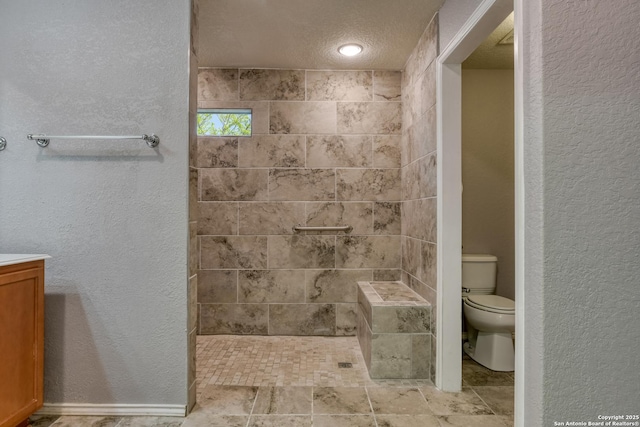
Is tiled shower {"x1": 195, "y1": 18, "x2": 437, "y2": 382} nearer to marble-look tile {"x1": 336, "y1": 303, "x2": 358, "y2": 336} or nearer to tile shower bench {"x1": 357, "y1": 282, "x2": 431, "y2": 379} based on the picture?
marble-look tile {"x1": 336, "y1": 303, "x2": 358, "y2": 336}

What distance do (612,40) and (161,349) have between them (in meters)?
2.34

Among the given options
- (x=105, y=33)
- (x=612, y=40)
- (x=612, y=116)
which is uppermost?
(x=105, y=33)

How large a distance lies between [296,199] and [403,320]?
1.33 metres

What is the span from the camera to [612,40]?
1.19 m

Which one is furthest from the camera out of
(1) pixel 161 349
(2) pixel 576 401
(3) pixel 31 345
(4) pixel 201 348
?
(4) pixel 201 348

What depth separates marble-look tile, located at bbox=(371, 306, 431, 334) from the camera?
7.07ft

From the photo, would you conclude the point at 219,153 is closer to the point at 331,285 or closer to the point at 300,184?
the point at 300,184

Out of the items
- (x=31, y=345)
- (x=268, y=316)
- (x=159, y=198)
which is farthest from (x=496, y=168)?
(x=31, y=345)

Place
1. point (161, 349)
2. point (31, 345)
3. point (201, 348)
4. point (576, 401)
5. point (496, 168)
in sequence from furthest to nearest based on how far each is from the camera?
point (496, 168), point (201, 348), point (161, 349), point (31, 345), point (576, 401)

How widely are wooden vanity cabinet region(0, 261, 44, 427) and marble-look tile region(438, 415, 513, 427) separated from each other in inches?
76.8

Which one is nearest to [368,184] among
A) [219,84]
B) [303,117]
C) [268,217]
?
[303,117]

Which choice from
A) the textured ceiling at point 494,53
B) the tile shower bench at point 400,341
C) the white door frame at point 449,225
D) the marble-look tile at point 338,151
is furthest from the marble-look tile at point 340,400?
the textured ceiling at point 494,53

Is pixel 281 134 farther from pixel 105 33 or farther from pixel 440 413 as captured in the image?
pixel 440 413

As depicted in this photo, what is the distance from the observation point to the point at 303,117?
2910 mm
